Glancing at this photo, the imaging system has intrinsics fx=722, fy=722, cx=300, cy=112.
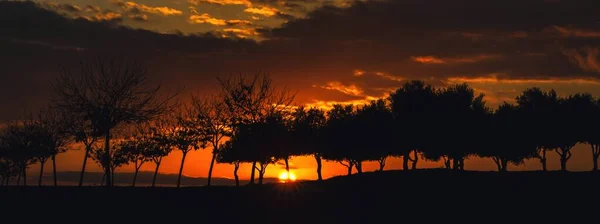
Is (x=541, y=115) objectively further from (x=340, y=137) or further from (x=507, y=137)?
(x=340, y=137)

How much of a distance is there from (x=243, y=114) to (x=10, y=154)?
53255mm

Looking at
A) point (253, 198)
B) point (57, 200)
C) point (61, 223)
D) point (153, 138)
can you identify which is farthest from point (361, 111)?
point (61, 223)

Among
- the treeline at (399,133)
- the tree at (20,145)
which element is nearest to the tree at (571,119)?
the treeline at (399,133)

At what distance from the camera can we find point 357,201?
60.0 metres

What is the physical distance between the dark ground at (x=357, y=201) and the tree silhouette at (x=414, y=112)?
28853 millimetres

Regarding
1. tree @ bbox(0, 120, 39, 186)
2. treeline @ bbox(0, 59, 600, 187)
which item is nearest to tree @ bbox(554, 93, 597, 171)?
treeline @ bbox(0, 59, 600, 187)

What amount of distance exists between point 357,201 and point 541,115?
5355 cm

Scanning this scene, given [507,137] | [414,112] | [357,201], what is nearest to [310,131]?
[414,112]

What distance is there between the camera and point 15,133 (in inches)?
4496

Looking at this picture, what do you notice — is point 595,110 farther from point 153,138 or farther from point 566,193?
point 153,138

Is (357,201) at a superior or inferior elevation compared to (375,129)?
inferior

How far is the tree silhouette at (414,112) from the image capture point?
98188mm

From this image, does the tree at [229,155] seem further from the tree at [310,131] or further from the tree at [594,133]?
the tree at [594,133]

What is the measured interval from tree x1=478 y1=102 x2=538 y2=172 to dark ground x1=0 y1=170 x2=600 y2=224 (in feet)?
122
